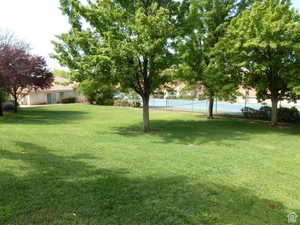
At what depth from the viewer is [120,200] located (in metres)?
3.77

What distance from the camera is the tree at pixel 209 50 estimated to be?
1253 centimetres

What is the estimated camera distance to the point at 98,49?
384 inches

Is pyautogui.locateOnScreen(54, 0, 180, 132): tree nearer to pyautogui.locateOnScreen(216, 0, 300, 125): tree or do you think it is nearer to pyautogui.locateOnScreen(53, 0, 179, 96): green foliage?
pyautogui.locateOnScreen(53, 0, 179, 96): green foliage

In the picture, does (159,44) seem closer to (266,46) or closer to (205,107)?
(266,46)

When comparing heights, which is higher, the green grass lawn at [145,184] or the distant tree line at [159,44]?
the distant tree line at [159,44]

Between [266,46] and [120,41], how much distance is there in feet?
22.3

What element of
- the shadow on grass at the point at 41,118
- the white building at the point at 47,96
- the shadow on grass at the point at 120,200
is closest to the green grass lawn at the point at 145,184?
the shadow on grass at the point at 120,200

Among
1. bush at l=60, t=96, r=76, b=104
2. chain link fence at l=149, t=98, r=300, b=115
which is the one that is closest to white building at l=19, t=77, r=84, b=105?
bush at l=60, t=96, r=76, b=104

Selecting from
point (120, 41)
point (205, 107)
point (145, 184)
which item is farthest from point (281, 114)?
point (145, 184)

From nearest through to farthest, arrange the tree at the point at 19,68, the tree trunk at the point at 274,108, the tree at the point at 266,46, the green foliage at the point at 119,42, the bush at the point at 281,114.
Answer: the green foliage at the point at 119,42
the tree at the point at 266,46
the tree trunk at the point at 274,108
the bush at the point at 281,114
the tree at the point at 19,68

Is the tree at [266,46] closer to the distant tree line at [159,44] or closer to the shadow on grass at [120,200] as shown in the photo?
the distant tree line at [159,44]

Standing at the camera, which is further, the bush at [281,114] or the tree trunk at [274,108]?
the bush at [281,114]

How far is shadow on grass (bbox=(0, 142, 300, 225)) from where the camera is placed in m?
3.21

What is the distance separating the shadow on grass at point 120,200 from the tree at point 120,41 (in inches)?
232
